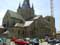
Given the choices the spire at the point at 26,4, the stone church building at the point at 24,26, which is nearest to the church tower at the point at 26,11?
the spire at the point at 26,4

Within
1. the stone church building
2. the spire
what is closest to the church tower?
the spire

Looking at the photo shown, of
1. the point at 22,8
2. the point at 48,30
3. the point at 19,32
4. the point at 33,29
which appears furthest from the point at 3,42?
the point at 22,8

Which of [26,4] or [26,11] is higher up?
[26,4]

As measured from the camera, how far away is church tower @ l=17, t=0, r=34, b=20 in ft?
244

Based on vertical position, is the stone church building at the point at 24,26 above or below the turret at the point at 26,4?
below

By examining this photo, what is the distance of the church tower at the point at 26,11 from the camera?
74238 mm

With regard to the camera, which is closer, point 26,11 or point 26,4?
point 26,11

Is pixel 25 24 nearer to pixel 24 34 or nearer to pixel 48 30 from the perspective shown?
pixel 24 34

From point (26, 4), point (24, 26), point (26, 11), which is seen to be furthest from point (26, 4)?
point (24, 26)

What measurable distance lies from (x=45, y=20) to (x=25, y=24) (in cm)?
991

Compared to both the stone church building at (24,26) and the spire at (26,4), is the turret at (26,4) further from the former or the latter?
the stone church building at (24,26)

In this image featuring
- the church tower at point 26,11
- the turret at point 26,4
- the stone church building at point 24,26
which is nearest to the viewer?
the stone church building at point 24,26

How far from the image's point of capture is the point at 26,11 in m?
75.9

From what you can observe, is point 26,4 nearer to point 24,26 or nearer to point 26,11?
point 26,11
